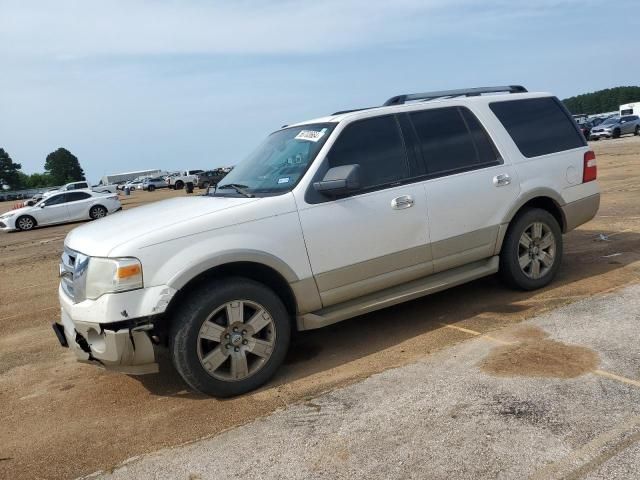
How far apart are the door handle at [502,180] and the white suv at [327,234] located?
14mm

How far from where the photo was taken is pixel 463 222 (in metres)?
5.05

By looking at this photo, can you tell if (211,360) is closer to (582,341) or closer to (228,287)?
(228,287)

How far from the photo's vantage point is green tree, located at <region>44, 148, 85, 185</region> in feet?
479

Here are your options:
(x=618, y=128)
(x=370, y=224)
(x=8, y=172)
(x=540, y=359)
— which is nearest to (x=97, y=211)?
(x=370, y=224)

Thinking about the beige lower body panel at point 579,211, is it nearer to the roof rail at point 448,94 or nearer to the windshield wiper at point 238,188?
the roof rail at point 448,94

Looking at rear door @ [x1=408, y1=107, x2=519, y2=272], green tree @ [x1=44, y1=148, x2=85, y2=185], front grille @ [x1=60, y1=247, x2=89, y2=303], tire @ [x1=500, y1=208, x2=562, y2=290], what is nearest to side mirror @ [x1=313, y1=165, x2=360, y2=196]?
rear door @ [x1=408, y1=107, x2=519, y2=272]

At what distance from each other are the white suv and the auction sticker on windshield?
0.06ft

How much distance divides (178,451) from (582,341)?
9.65 feet

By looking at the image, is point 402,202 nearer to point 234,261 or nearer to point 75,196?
point 234,261

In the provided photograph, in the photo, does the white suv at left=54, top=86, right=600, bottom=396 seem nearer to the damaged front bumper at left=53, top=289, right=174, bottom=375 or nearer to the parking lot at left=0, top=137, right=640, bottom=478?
the damaged front bumper at left=53, top=289, right=174, bottom=375

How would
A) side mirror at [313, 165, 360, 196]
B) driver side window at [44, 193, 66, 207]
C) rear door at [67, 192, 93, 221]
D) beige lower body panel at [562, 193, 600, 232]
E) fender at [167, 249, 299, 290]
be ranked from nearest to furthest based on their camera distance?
1. fender at [167, 249, 299, 290]
2. side mirror at [313, 165, 360, 196]
3. beige lower body panel at [562, 193, 600, 232]
4. driver side window at [44, 193, 66, 207]
5. rear door at [67, 192, 93, 221]

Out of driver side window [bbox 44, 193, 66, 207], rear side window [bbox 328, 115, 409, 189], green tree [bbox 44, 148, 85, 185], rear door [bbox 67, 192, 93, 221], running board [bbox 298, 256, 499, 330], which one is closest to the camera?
running board [bbox 298, 256, 499, 330]

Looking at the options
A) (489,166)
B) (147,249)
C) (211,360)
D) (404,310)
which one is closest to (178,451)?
(211,360)

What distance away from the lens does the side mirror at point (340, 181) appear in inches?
167
